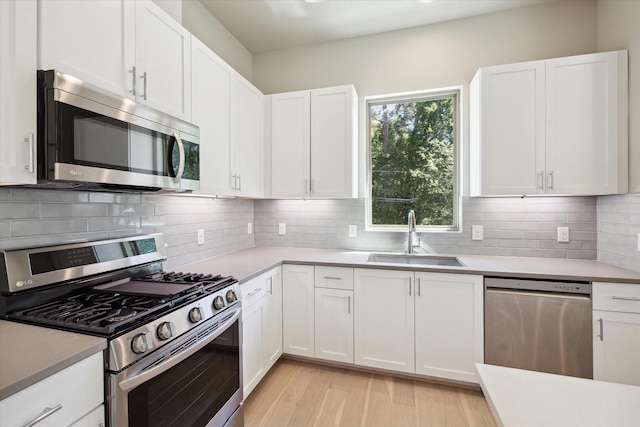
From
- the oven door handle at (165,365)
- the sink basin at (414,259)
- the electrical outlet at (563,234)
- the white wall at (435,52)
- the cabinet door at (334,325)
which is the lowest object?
the cabinet door at (334,325)

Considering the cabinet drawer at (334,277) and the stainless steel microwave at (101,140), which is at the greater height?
the stainless steel microwave at (101,140)

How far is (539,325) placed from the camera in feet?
6.38

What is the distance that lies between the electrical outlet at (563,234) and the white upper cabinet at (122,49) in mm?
2953

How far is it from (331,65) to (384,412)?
3.02 metres

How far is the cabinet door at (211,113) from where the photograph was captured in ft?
6.36

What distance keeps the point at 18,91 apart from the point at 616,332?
3.20m

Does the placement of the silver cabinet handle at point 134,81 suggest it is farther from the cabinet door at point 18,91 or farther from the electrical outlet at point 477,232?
the electrical outlet at point 477,232

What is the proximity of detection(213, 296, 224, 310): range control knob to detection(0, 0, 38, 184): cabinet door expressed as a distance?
86 centimetres

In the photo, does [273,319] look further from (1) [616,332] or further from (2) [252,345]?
(1) [616,332]

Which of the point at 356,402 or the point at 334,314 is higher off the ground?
Answer: the point at 334,314

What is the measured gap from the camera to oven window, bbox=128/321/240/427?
1090 mm

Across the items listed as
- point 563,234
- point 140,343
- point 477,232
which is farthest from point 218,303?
point 563,234

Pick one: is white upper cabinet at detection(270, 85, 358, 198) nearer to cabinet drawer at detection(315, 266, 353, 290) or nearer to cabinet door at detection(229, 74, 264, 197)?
cabinet door at detection(229, 74, 264, 197)

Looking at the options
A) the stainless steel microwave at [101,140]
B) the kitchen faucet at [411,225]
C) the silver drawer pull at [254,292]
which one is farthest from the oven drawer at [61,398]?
the kitchen faucet at [411,225]
